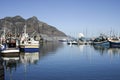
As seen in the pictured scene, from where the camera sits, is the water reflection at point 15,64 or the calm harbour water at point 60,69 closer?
the calm harbour water at point 60,69

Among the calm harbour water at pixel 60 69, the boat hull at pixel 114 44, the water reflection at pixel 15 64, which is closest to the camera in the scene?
the calm harbour water at pixel 60 69

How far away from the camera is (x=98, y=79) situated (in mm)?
33906

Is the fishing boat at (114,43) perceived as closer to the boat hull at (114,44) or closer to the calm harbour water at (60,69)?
the boat hull at (114,44)

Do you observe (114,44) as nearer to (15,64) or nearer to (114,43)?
(114,43)

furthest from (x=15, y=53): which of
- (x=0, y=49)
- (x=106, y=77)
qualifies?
(x=106, y=77)

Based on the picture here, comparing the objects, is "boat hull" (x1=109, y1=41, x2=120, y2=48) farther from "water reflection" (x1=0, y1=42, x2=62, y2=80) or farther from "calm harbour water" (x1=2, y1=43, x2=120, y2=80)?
"water reflection" (x1=0, y1=42, x2=62, y2=80)

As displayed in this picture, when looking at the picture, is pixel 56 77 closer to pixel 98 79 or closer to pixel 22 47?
pixel 98 79

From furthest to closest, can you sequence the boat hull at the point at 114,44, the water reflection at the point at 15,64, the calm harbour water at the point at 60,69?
the boat hull at the point at 114,44 < the water reflection at the point at 15,64 < the calm harbour water at the point at 60,69

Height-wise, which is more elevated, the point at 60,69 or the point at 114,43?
the point at 114,43

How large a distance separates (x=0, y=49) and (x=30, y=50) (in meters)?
16.5

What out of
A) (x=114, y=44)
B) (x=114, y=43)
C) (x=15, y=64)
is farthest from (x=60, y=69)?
(x=114, y=44)

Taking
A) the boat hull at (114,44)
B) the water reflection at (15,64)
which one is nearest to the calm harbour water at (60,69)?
the water reflection at (15,64)

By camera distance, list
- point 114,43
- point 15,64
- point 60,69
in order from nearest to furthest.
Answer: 1. point 60,69
2. point 15,64
3. point 114,43

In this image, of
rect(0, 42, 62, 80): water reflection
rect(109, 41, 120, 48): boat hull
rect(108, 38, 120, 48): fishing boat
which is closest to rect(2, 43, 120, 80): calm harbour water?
rect(0, 42, 62, 80): water reflection
